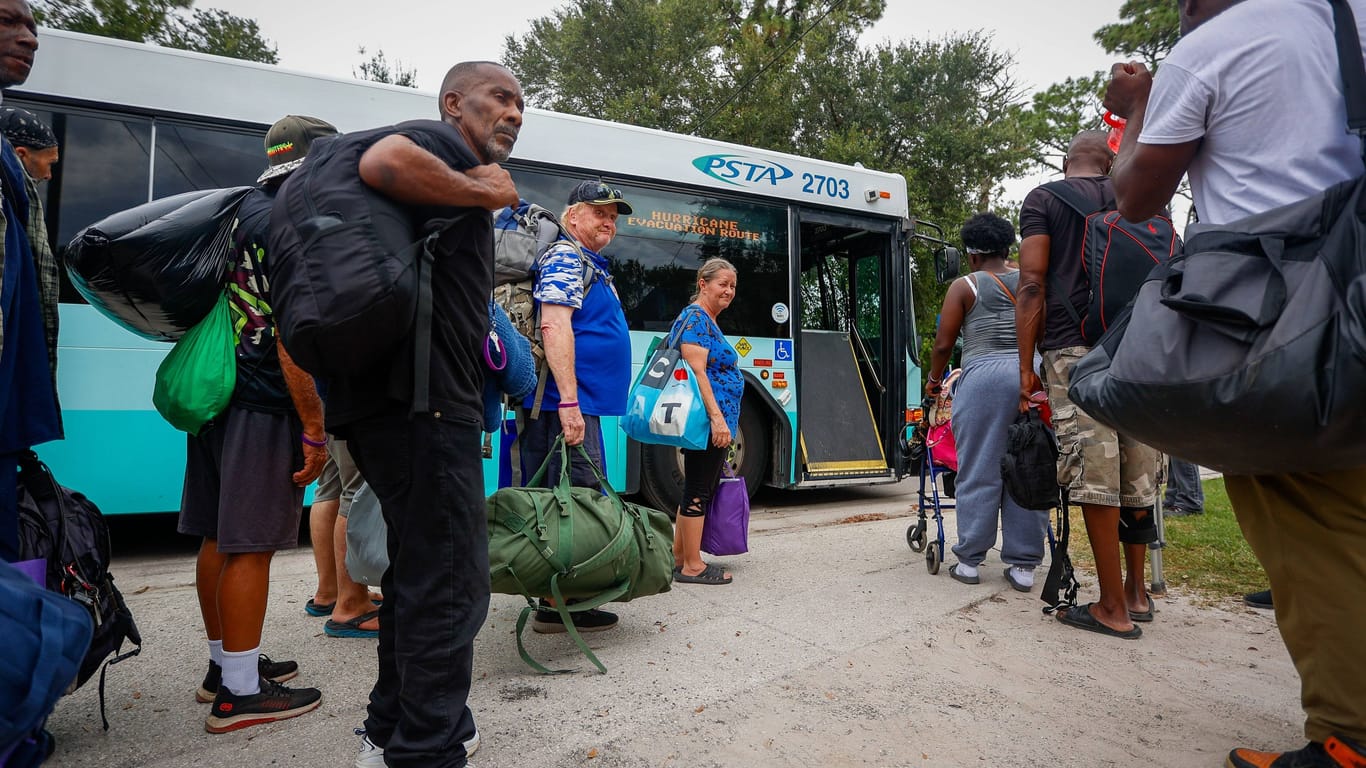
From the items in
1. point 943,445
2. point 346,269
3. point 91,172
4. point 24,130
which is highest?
point 91,172

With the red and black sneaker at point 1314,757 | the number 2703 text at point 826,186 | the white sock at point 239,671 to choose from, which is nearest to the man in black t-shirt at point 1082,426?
the red and black sneaker at point 1314,757

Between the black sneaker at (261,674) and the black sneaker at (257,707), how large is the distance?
57mm

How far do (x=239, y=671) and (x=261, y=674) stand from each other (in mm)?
291

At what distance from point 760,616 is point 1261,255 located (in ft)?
8.20

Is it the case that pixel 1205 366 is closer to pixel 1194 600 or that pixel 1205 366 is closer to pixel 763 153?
pixel 1194 600

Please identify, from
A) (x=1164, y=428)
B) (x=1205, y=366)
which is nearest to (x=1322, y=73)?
(x=1205, y=366)

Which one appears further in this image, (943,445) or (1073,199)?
(943,445)

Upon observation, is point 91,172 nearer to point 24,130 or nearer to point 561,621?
point 24,130

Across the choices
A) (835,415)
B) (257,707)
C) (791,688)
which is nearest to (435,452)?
(257,707)

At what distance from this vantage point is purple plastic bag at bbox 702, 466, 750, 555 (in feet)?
13.9

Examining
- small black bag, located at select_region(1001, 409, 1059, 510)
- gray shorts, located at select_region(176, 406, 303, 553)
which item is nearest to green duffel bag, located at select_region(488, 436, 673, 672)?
gray shorts, located at select_region(176, 406, 303, 553)

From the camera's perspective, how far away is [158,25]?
53.5 feet

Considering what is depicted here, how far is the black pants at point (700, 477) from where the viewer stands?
4.10 metres

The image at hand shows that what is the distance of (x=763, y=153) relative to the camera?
709cm
